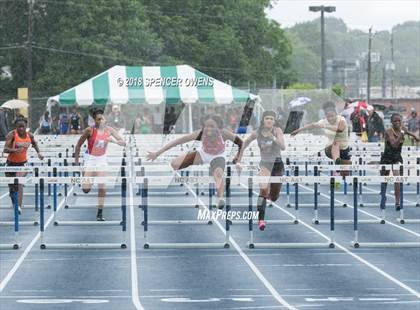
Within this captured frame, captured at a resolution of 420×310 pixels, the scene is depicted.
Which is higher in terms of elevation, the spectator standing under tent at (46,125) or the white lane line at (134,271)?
the spectator standing under tent at (46,125)

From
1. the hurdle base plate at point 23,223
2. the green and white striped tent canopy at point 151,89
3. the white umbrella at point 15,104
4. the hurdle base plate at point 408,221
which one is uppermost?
the green and white striped tent canopy at point 151,89

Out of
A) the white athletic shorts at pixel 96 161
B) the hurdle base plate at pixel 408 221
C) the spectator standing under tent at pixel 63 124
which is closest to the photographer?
the white athletic shorts at pixel 96 161

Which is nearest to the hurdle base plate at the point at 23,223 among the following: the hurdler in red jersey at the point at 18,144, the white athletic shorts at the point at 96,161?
the hurdler in red jersey at the point at 18,144

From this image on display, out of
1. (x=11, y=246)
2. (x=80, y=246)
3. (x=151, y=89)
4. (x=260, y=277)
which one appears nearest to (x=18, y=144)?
(x=11, y=246)

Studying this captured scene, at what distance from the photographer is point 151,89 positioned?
38500 millimetres

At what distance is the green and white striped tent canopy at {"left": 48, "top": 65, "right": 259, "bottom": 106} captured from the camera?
38.2m

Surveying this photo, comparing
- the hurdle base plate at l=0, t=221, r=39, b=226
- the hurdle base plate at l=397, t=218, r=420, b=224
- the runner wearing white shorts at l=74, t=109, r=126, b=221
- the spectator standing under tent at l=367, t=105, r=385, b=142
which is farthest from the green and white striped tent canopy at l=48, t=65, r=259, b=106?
the runner wearing white shorts at l=74, t=109, r=126, b=221

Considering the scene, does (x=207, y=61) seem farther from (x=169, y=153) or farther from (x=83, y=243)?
(x=83, y=243)

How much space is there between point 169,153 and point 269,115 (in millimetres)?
10438

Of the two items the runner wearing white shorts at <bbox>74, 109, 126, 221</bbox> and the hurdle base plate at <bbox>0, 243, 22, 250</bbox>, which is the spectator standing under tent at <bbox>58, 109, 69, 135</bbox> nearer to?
the runner wearing white shorts at <bbox>74, 109, 126, 221</bbox>

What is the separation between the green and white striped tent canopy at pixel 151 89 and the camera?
3825 centimetres

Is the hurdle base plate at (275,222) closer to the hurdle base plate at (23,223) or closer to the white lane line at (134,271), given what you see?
the white lane line at (134,271)

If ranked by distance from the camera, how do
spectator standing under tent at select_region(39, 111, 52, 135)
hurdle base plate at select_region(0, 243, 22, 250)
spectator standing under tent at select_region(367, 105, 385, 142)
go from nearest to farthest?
hurdle base plate at select_region(0, 243, 22, 250) < spectator standing under tent at select_region(367, 105, 385, 142) < spectator standing under tent at select_region(39, 111, 52, 135)

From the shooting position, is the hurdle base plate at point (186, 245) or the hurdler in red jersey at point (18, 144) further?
the hurdler in red jersey at point (18, 144)
